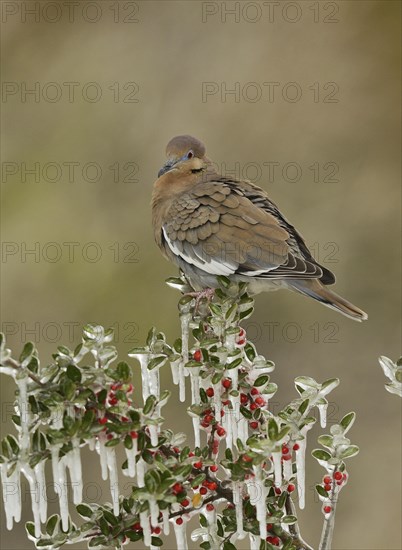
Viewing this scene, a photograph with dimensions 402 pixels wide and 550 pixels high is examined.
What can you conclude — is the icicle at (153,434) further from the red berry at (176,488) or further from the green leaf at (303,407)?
the green leaf at (303,407)

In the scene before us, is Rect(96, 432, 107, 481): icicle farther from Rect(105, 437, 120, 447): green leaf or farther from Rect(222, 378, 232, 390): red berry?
Rect(222, 378, 232, 390): red berry

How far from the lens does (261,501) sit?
1251mm

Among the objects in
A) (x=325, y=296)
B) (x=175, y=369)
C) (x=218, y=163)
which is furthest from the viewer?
(x=218, y=163)

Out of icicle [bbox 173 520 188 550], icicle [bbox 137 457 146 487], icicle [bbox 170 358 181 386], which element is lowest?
icicle [bbox 173 520 188 550]

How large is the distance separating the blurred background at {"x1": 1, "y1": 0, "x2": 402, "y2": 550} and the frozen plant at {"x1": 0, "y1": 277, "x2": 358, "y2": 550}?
6.33 ft

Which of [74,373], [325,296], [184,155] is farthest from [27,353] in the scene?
[184,155]

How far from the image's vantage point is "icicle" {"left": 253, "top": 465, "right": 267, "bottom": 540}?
1.24 metres

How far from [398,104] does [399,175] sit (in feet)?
0.96

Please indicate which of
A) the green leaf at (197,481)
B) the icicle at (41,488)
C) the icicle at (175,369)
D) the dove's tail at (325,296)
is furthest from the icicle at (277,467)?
the dove's tail at (325,296)

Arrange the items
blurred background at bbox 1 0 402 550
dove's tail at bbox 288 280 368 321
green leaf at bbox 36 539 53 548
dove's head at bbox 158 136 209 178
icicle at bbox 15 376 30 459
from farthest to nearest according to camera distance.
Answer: blurred background at bbox 1 0 402 550, dove's head at bbox 158 136 209 178, dove's tail at bbox 288 280 368 321, green leaf at bbox 36 539 53 548, icicle at bbox 15 376 30 459

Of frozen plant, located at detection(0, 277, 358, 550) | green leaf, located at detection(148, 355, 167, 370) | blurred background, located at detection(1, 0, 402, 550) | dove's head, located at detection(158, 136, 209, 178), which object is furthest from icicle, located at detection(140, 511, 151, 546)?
blurred background, located at detection(1, 0, 402, 550)

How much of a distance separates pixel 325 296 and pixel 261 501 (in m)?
0.81

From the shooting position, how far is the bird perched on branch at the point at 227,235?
2.01 metres

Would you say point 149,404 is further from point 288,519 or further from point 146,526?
point 288,519
